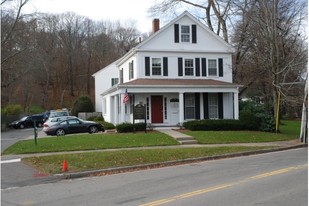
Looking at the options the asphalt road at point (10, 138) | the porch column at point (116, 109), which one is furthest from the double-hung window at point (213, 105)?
the asphalt road at point (10, 138)

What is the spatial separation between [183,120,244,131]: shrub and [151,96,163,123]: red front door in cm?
308

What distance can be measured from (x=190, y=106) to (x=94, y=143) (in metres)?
12.3

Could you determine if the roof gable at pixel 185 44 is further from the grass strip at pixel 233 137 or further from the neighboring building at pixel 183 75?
the grass strip at pixel 233 137

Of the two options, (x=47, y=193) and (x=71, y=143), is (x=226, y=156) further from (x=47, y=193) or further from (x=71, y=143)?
(x=47, y=193)

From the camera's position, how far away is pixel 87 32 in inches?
3612

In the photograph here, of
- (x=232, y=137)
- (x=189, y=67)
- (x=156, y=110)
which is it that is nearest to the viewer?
(x=232, y=137)

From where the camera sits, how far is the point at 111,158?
56.8ft

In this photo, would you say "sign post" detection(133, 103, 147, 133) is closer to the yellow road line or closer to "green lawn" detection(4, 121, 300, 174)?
"green lawn" detection(4, 121, 300, 174)

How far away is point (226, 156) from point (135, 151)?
13.6 ft

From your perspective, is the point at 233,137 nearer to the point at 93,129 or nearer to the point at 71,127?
the point at 93,129

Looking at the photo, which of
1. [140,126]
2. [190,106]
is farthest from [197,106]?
[140,126]

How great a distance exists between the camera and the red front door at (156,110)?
32.8 metres

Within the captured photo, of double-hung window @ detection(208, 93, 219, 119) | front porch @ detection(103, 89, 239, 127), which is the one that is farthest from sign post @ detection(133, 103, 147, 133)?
double-hung window @ detection(208, 93, 219, 119)

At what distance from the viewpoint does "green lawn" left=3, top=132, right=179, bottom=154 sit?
2114cm
